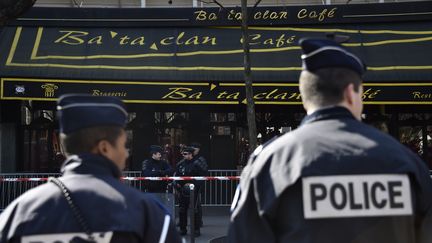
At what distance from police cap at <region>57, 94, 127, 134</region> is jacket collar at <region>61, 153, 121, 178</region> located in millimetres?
124

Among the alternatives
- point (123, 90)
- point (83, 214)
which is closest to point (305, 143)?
point (83, 214)

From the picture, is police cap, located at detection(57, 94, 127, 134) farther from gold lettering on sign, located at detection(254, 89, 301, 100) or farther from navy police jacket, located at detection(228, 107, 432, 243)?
gold lettering on sign, located at detection(254, 89, 301, 100)

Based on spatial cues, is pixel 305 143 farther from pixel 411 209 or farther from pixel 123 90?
pixel 123 90

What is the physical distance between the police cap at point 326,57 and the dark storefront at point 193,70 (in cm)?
1052

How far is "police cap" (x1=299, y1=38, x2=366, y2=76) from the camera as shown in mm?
2412

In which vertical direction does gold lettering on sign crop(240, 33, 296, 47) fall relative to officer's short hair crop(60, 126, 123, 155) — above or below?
above

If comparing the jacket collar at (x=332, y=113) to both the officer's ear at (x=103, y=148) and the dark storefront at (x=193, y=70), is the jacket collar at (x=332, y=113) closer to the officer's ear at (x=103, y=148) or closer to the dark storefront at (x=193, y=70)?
the officer's ear at (x=103, y=148)

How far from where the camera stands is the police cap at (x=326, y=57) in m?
2.41

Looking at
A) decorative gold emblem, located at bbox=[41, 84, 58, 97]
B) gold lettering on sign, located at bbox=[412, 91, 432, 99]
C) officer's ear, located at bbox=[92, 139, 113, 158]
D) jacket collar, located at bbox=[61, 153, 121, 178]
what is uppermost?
decorative gold emblem, located at bbox=[41, 84, 58, 97]

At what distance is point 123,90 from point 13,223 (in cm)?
1094

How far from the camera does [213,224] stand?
12055 mm

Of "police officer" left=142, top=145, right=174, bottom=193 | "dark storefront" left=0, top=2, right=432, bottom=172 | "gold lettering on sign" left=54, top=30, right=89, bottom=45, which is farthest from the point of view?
"gold lettering on sign" left=54, top=30, right=89, bottom=45

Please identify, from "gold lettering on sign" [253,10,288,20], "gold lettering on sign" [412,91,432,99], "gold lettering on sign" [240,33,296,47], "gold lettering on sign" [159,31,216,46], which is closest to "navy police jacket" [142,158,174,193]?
"gold lettering on sign" [159,31,216,46]

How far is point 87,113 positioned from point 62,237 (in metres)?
0.52
